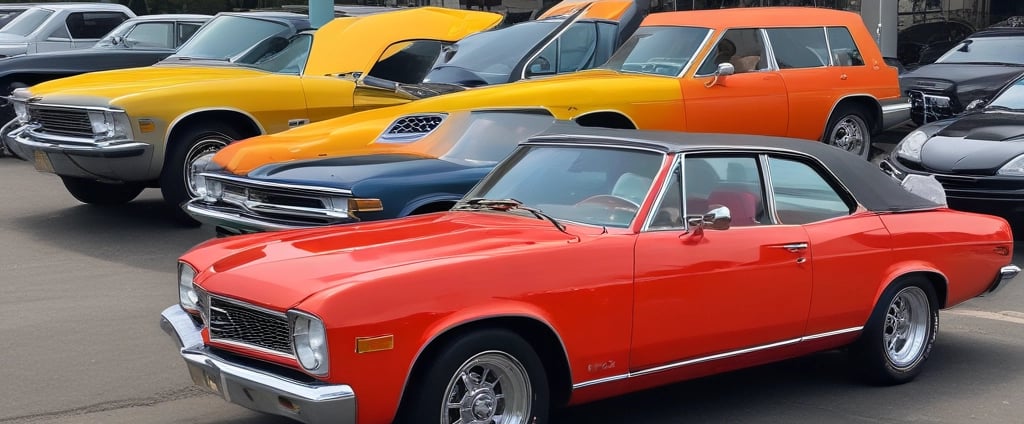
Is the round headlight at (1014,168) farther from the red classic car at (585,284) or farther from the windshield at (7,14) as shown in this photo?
the windshield at (7,14)

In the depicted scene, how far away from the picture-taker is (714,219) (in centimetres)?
528

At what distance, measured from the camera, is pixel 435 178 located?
7.60 metres

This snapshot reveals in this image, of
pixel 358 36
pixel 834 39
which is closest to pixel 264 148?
pixel 358 36

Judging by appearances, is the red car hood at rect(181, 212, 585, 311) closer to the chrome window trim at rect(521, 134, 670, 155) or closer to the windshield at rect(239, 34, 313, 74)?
the chrome window trim at rect(521, 134, 670, 155)

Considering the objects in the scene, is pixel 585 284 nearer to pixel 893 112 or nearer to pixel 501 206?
pixel 501 206

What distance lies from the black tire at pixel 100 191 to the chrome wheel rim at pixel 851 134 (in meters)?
6.70

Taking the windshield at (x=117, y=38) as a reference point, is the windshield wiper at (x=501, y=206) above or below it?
below

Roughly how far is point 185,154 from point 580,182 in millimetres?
5392

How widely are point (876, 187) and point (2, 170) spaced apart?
37.2 feet

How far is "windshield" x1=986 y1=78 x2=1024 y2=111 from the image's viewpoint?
428 inches

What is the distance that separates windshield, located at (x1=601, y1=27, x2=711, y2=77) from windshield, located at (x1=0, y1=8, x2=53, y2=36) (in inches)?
460

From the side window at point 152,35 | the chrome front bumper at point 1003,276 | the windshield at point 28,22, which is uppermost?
the windshield at point 28,22

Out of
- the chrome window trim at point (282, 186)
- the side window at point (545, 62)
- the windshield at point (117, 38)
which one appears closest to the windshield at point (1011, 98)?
the side window at point (545, 62)

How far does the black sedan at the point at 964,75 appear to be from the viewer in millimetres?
14430
